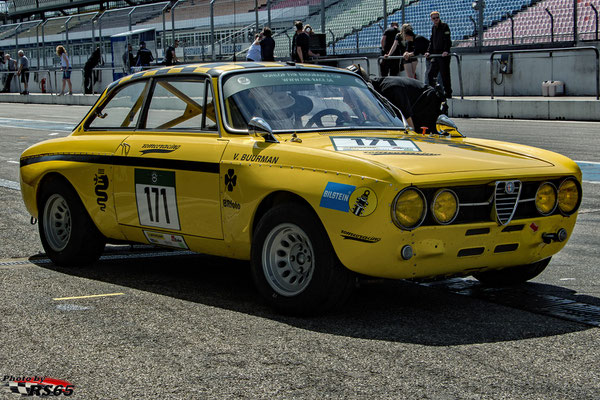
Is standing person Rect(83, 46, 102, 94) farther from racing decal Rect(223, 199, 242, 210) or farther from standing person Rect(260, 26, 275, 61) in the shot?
racing decal Rect(223, 199, 242, 210)

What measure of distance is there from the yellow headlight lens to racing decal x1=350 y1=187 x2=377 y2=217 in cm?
124

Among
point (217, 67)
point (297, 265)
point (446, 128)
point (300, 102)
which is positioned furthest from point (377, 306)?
point (217, 67)

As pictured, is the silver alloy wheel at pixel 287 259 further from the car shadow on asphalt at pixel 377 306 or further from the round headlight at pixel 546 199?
the round headlight at pixel 546 199

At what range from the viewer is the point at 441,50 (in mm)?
20344

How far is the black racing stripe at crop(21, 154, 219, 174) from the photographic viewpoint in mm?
5641

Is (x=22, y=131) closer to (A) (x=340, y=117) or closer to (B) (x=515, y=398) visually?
(A) (x=340, y=117)

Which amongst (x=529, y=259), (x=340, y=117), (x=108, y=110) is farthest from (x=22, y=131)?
(x=529, y=259)

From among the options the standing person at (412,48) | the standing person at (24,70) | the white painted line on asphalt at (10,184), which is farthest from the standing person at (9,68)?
the white painted line on asphalt at (10,184)

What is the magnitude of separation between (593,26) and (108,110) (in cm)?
1862

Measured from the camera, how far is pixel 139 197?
6.07 meters

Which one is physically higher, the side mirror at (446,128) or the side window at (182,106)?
the side window at (182,106)

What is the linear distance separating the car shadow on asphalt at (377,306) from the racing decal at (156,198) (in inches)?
16.3

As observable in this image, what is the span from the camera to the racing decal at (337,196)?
4.76 meters

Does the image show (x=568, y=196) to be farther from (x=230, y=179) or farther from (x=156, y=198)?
(x=156, y=198)
